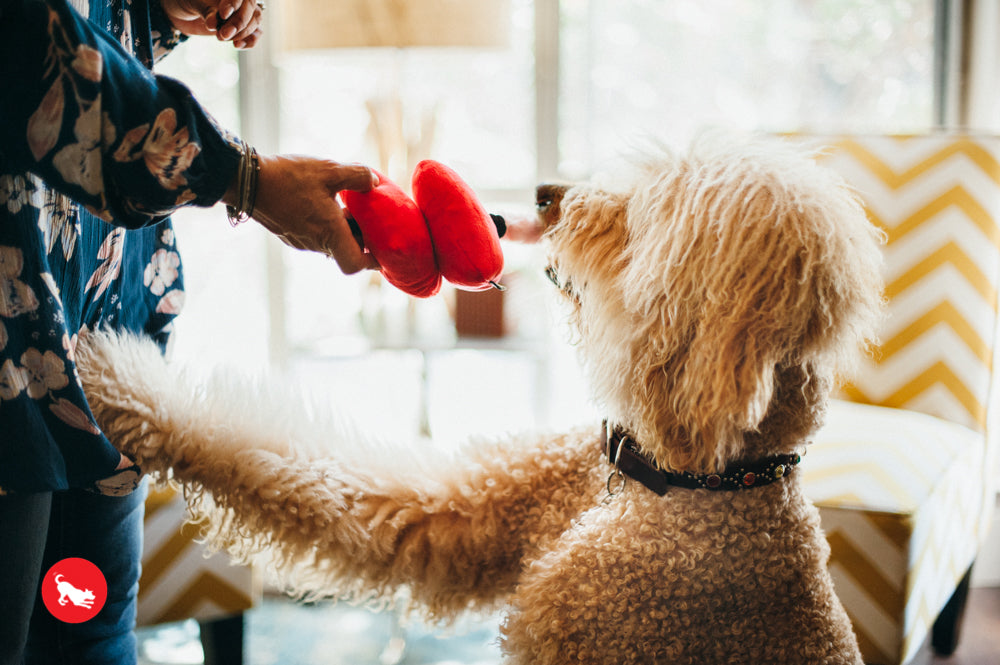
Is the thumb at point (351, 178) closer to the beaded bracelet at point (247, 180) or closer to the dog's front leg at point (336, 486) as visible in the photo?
the beaded bracelet at point (247, 180)

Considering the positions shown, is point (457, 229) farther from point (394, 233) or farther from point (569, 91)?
point (569, 91)

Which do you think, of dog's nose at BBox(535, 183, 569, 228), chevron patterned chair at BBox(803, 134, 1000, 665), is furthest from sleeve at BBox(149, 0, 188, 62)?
chevron patterned chair at BBox(803, 134, 1000, 665)

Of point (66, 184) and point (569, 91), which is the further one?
point (569, 91)

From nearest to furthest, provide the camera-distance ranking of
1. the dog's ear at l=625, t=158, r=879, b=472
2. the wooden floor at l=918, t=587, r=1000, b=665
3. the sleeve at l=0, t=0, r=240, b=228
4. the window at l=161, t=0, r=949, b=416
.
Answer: the sleeve at l=0, t=0, r=240, b=228 < the dog's ear at l=625, t=158, r=879, b=472 < the wooden floor at l=918, t=587, r=1000, b=665 < the window at l=161, t=0, r=949, b=416

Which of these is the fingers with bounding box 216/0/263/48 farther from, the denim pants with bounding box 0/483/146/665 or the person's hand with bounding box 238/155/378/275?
the denim pants with bounding box 0/483/146/665

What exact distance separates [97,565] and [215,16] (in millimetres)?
553

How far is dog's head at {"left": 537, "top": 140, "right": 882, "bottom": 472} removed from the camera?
0.54 m

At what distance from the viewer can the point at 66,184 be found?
45cm

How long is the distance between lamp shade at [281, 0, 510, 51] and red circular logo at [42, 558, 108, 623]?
112 centimetres


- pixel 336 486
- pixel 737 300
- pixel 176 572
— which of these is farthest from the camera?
pixel 176 572

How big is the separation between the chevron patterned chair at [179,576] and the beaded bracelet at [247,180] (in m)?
0.73

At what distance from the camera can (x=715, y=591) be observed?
0.58 m

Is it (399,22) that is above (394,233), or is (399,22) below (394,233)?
above

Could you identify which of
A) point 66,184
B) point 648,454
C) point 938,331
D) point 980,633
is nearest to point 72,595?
point 66,184
